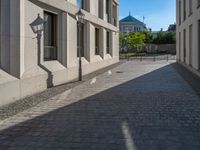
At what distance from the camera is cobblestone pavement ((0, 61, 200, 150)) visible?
627 centimetres

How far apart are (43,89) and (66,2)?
522cm

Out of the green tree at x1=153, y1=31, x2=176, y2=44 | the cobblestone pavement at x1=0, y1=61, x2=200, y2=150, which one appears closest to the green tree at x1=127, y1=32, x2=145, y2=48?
the green tree at x1=153, y1=31, x2=176, y2=44

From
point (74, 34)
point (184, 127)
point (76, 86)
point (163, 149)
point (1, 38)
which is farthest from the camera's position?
point (74, 34)

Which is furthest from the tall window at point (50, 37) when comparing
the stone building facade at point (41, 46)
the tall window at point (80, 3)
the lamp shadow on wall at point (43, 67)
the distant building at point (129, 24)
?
the distant building at point (129, 24)

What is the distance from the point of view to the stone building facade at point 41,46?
11258 millimetres

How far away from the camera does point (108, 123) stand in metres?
7.89

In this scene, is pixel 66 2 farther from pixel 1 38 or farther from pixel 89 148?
pixel 89 148

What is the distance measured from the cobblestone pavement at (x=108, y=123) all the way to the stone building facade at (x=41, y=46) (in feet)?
4.33

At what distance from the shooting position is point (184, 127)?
741cm

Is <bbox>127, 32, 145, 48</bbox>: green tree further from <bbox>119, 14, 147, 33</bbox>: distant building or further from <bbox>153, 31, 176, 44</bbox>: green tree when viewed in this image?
<bbox>119, 14, 147, 33</bbox>: distant building

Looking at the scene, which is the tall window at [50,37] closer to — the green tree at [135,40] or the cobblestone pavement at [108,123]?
the cobblestone pavement at [108,123]

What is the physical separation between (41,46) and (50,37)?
216cm

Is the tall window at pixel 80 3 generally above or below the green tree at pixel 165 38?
below

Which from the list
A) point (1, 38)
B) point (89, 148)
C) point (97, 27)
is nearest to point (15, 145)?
point (89, 148)
